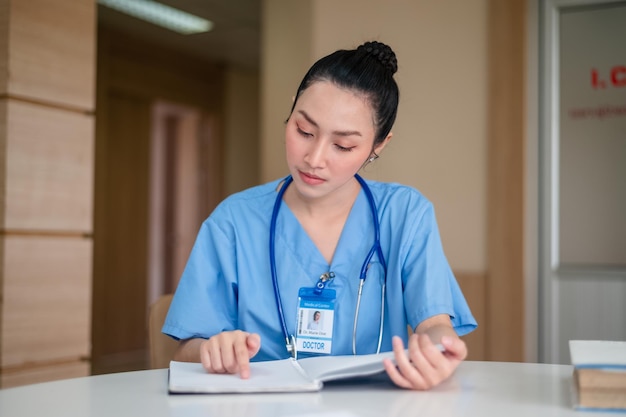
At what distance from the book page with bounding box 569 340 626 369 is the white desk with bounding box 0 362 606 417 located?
7 centimetres

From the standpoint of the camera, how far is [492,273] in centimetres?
383

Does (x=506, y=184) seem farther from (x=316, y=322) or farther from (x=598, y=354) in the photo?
(x=598, y=354)

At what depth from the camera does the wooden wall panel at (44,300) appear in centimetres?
294

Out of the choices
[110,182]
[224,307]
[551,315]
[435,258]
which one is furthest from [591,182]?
[110,182]

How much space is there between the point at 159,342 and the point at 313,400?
0.62 metres

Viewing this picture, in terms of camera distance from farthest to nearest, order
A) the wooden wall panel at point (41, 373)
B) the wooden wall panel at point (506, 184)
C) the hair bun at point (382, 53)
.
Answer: the wooden wall panel at point (506, 184) → the wooden wall panel at point (41, 373) → the hair bun at point (382, 53)

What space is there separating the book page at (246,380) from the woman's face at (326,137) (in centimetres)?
42

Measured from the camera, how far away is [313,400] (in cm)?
108

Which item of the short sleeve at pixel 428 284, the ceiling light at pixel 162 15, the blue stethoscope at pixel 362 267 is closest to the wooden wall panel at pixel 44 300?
the blue stethoscope at pixel 362 267

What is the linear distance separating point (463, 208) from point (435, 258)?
2367mm

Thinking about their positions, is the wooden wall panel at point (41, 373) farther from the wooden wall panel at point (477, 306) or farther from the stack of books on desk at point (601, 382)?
the stack of books on desk at point (601, 382)

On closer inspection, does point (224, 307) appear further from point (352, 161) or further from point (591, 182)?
point (591, 182)

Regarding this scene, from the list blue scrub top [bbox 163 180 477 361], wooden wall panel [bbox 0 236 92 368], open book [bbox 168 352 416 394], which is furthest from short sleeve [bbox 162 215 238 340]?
wooden wall panel [bbox 0 236 92 368]

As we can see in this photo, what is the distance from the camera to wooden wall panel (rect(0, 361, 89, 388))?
2919 millimetres
